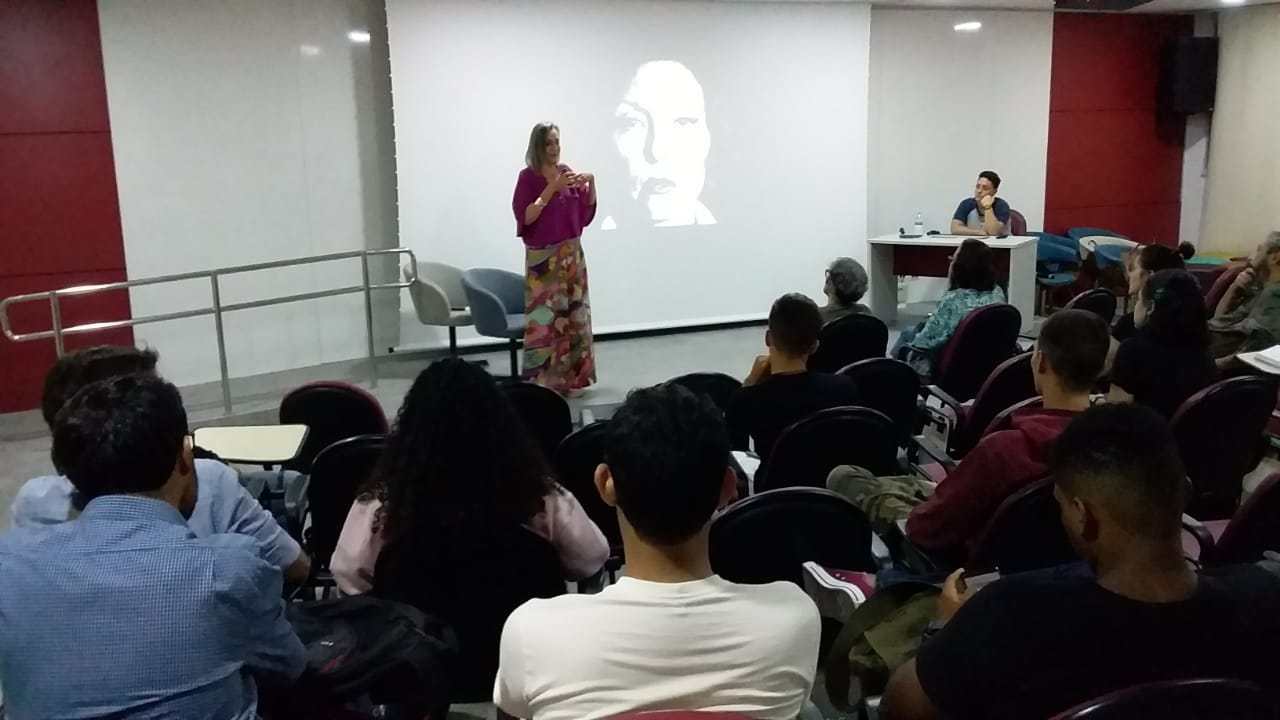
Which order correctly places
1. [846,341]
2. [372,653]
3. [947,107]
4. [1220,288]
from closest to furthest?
[372,653] < [846,341] < [1220,288] < [947,107]

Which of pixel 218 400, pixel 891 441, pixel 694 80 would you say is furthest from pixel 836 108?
pixel 891 441

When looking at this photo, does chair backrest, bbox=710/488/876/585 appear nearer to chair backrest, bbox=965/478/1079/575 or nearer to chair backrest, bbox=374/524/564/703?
chair backrest, bbox=965/478/1079/575

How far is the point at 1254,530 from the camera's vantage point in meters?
2.36

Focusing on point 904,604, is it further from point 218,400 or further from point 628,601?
point 218,400

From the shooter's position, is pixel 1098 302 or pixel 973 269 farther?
pixel 1098 302

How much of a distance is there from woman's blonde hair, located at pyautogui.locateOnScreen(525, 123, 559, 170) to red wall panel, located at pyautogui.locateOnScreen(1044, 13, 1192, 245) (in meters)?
5.54

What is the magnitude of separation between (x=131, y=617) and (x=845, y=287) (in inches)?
154

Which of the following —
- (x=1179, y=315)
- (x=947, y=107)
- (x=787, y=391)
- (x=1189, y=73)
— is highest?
(x=1189, y=73)

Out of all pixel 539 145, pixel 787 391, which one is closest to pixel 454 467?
pixel 787 391

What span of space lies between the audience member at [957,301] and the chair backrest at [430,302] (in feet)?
9.63

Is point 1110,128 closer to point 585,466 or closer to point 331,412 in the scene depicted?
point 585,466

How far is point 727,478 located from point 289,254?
5965 millimetres

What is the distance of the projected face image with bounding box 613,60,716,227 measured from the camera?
7605 mm

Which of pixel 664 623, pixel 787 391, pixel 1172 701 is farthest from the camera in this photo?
pixel 787 391
